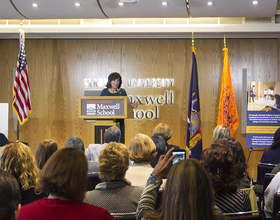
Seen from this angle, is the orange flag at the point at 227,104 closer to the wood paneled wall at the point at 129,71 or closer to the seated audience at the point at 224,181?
the wood paneled wall at the point at 129,71

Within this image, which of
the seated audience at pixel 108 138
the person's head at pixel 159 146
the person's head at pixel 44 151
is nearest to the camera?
the person's head at pixel 44 151

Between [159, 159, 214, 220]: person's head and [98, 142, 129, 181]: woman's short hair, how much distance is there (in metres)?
0.80

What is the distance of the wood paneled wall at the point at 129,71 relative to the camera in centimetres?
717

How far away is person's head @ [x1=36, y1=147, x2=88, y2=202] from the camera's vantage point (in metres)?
1.42

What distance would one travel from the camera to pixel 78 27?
696 centimetres

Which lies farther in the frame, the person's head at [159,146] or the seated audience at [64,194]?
the person's head at [159,146]

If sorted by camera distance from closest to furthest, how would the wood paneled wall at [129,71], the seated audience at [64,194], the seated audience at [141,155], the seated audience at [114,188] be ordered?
the seated audience at [64,194] < the seated audience at [114,188] < the seated audience at [141,155] < the wood paneled wall at [129,71]

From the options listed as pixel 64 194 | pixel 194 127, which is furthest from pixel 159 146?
pixel 194 127

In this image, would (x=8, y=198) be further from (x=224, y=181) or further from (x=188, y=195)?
(x=224, y=181)

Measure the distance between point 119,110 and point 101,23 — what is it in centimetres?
321

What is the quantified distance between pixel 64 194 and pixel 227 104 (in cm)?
563

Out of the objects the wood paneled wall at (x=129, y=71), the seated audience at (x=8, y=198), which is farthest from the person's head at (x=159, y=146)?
the wood paneled wall at (x=129, y=71)

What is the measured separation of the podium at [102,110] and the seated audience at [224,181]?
8.92 feet

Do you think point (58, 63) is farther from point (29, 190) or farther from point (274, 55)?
point (29, 190)
